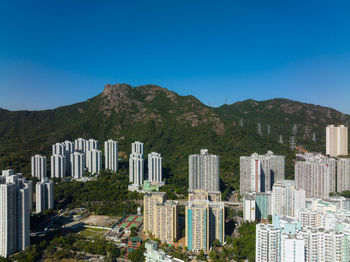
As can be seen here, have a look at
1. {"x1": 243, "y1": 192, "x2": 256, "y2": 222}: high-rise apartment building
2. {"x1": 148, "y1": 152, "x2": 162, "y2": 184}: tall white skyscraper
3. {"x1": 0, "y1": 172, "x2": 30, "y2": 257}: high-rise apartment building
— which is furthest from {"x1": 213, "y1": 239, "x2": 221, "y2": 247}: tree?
{"x1": 148, "y1": 152, "x2": 162, "y2": 184}: tall white skyscraper

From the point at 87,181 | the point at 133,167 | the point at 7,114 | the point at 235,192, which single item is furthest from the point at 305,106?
the point at 7,114

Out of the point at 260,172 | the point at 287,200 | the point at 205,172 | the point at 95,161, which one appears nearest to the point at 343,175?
the point at 260,172

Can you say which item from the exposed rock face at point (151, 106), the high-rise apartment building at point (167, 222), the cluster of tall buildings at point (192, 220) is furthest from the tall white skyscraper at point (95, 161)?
the high-rise apartment building at point (167, 222)

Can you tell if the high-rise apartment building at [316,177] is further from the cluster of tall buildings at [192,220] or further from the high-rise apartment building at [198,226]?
the high-rise apartment building at [198,226]

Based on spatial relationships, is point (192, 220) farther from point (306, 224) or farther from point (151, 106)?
point (151, 106)

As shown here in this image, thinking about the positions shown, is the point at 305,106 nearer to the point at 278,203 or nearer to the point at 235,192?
the point at 235,192
